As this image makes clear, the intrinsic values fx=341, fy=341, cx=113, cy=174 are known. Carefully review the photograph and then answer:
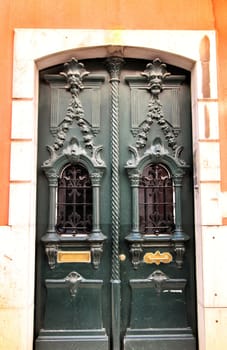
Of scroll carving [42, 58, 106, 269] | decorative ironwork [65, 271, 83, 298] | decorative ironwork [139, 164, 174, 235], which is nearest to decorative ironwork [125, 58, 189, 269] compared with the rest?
decorative ironwork [139, 164, 174, 235]

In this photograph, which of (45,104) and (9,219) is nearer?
(9,219)

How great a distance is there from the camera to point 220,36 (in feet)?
13.0

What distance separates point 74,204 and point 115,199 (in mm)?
481

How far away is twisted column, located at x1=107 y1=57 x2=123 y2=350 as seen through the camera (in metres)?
3.86

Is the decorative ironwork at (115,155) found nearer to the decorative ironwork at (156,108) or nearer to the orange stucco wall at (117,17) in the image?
the decorative ironwork at (156,108)

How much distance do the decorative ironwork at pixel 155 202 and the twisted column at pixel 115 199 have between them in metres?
0.30

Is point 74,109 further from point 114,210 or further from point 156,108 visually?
point 114,210

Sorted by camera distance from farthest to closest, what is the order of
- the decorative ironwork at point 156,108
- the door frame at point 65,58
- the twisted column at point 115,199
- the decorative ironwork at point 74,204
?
1. the decorative ironwork at point 156,108
2. the decorative ironwork at point 74,204
3. the twisted column at point 115,199
4. the door frame at point 65,58

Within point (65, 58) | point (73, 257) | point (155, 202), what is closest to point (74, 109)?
point (65, 58)

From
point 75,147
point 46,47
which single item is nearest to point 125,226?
point 75,147

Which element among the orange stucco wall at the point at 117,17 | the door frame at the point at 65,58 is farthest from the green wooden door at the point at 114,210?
the orange stucco wall at the point at 117,17

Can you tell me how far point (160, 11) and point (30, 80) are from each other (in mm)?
1707

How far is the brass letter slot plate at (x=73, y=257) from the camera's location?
394 cm

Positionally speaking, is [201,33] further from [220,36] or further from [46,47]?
[46,47]
